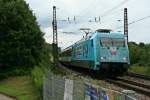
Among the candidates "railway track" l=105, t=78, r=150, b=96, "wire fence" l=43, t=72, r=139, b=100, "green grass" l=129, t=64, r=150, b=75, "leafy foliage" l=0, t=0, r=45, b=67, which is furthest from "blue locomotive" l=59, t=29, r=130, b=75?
"wire fence" l=43, t=72, r=139, b=100

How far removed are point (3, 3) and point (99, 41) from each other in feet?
58.4

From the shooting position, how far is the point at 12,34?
45.4m

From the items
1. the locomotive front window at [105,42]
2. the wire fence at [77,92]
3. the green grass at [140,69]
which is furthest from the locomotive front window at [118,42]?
the wire fence at [77,92]

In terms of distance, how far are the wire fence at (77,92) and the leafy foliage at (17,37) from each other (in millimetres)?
26582

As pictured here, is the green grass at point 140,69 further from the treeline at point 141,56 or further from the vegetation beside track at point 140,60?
the treeline at point 141,56

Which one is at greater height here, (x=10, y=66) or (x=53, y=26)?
(x=53, y=26)

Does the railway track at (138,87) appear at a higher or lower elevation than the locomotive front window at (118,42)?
lower

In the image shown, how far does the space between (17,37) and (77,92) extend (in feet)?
109

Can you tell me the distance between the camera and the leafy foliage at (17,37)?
45438 millimetres

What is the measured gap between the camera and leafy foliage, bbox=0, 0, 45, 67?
4544 centimetres

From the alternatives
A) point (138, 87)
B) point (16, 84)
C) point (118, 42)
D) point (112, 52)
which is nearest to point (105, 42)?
point (118, 42)

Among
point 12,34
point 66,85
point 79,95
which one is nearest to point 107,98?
point 79,95

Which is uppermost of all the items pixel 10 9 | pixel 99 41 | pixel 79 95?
pixel 10 9

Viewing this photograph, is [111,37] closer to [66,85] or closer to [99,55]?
[99,55]
